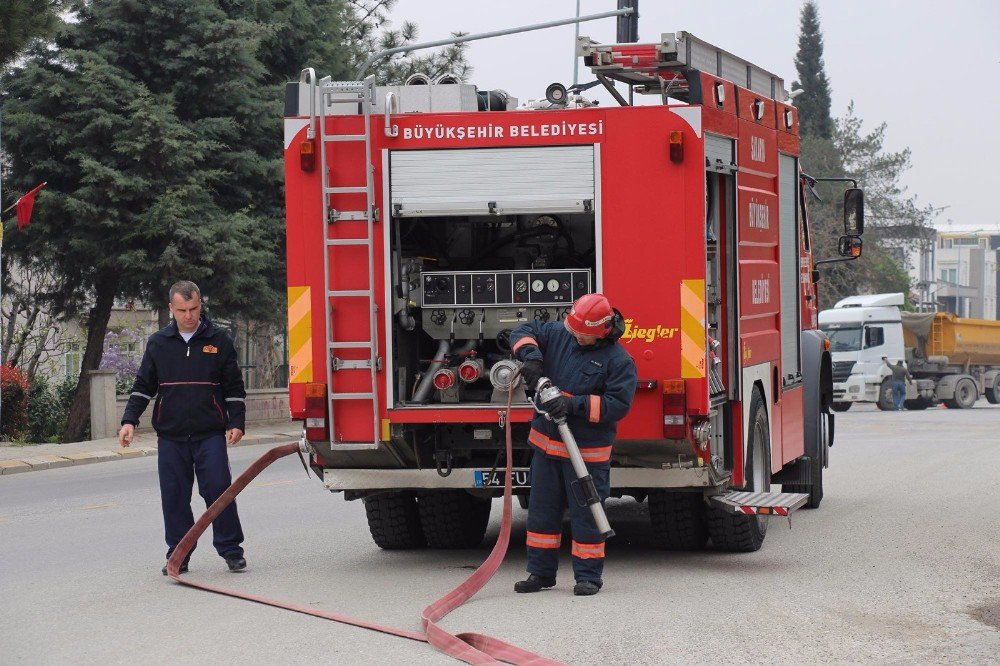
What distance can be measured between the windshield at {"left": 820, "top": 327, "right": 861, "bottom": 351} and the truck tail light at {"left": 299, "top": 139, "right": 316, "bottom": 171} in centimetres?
3084

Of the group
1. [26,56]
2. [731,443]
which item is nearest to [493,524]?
[731,443]

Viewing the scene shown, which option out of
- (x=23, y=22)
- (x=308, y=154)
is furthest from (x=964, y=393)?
(x=308, y=154)

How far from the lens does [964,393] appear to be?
133ft

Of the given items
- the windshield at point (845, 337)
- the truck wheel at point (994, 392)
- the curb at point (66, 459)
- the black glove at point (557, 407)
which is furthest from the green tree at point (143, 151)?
the truck wheel at point (994, 392)

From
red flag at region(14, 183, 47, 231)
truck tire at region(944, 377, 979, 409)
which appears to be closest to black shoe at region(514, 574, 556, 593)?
red flag at region(14, 183, 47, 231)

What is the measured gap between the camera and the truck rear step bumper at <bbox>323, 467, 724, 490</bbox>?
354 inches

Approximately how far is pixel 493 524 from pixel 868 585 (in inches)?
163

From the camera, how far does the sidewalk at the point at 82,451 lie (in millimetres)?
20125

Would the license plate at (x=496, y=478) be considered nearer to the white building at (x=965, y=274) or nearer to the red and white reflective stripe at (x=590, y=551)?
the red and white reflective stripe at (x=590, y=551)

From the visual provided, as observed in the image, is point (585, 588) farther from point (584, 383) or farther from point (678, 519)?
point (678, 519)

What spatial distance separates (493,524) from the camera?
1221cm

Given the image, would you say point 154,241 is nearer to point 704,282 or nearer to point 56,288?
point 56,288

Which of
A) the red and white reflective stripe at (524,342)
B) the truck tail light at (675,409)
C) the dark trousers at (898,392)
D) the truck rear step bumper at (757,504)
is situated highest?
the red and white reflective stripe at (524,342)

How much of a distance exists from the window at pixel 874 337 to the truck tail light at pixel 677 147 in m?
30.5
